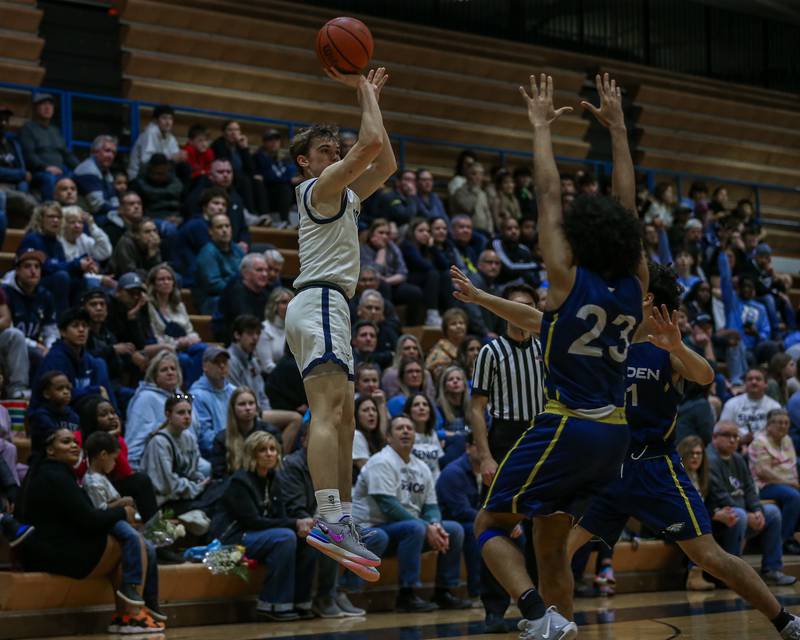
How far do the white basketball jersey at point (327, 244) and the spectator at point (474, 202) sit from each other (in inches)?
359

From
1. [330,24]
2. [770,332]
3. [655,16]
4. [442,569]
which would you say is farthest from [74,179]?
[655,16]

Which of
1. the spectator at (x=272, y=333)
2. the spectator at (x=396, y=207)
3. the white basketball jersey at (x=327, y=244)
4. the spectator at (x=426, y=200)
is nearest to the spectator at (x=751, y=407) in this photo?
the spectator at (x=426, y=200)

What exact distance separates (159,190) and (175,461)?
453cm

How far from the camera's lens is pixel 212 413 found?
9.33 m

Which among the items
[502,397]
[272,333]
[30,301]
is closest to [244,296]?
[272,333]

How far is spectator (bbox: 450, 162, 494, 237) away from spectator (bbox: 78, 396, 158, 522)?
7.23m

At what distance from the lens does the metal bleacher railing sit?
12828mm

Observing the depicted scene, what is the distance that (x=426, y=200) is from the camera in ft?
46.9

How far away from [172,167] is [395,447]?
16.7 feet

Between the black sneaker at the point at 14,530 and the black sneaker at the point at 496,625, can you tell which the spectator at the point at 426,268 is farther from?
the black sneaker at the point at 14,530

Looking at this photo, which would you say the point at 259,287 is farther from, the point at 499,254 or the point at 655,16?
the point at 655,16

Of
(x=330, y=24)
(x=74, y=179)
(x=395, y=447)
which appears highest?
(x=74, y=179)

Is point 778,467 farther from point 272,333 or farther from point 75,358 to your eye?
point 75,358

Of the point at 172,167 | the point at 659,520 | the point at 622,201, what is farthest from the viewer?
the point at 172,167
